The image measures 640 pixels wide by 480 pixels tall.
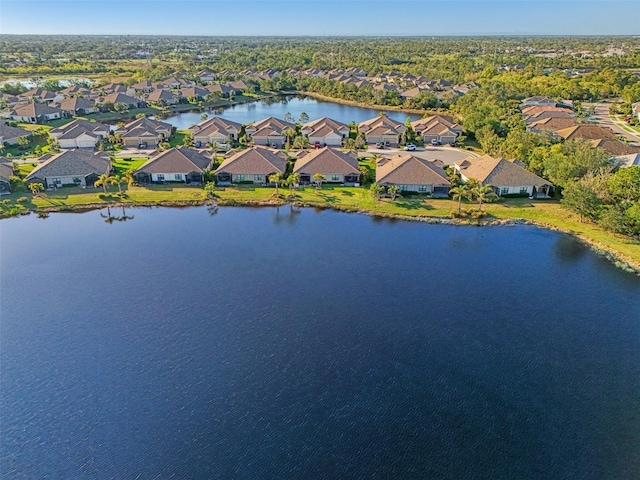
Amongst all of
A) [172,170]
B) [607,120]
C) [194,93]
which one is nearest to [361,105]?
[194,93]

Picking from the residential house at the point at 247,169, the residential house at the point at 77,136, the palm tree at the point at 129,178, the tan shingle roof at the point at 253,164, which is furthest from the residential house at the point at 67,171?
the residential house at the point at 77,136

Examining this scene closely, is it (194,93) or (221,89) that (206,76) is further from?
(194,93)

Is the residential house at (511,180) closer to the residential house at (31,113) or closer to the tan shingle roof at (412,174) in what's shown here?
the tan shingle roof at (412,174)

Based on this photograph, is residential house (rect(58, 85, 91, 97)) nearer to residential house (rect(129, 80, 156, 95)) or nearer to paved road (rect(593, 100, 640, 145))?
residential house (rect(129, 80, 156, 95))

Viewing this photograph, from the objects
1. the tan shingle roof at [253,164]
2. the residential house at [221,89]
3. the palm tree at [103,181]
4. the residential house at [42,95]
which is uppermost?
the residential house at [221,89]

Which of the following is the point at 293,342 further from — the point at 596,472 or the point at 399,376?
the point at 596,472

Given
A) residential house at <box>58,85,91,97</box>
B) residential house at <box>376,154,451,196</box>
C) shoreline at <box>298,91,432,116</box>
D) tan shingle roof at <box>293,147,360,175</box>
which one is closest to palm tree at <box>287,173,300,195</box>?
tan shingle roof at <box>293,147,360,175</box>
